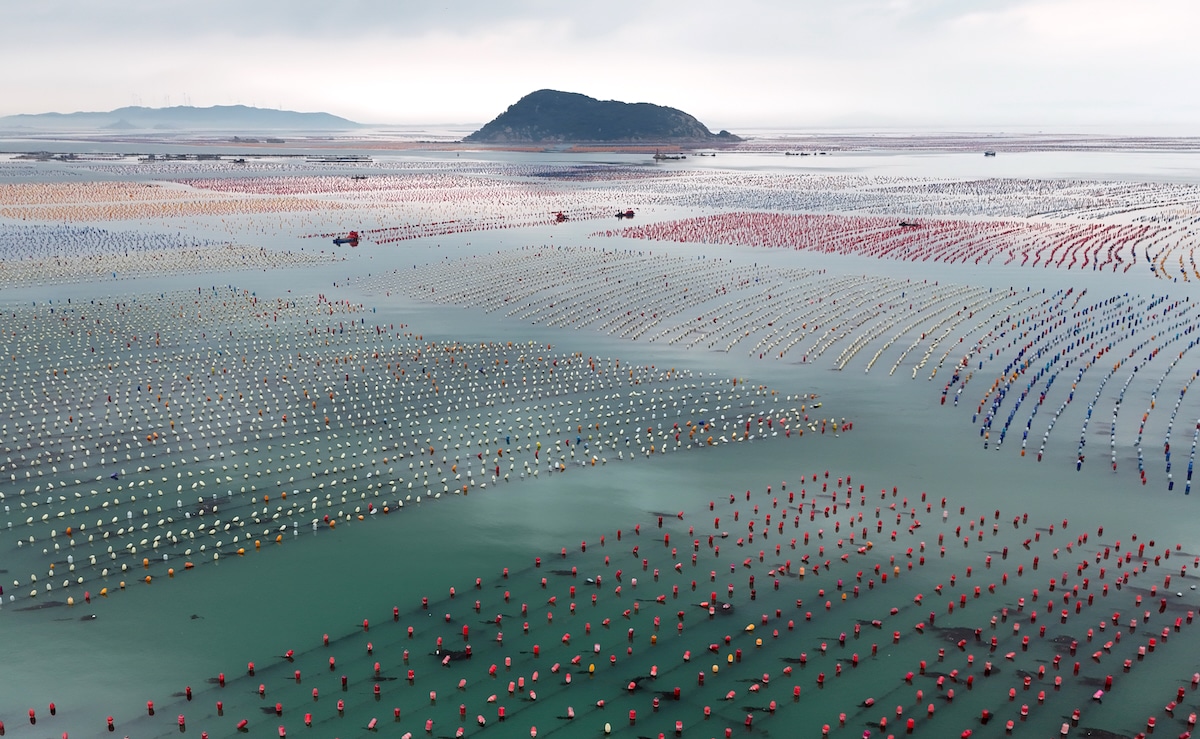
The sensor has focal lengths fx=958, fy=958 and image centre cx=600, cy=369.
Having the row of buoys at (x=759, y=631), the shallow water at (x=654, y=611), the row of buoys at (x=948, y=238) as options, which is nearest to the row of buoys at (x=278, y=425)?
the shallow water at (x=654, y=611)

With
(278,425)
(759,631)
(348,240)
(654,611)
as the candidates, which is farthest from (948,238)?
(654,611)

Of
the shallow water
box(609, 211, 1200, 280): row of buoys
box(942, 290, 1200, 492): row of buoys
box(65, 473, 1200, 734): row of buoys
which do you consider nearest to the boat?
box(609, 211, 1200, 280): row of buoys

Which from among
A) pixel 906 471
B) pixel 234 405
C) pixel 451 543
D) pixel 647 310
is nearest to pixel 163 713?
pixel 451 543

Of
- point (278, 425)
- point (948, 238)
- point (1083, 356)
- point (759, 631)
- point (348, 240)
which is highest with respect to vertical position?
point (948, 238)

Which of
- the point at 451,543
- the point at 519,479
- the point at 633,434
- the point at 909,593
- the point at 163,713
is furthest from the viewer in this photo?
the point at 633,434

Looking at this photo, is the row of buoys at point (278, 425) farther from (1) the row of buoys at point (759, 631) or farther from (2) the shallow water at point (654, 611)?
(1) the row of buoys at point (759, 631)

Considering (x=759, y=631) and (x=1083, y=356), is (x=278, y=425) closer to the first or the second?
(x=759, y=631)

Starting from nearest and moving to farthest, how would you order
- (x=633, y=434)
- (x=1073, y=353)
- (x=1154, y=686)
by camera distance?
(x=1154, y=686) < (x=633, y=434) < (x=1073, y=353)

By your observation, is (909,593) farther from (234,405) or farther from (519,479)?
(234,405)
